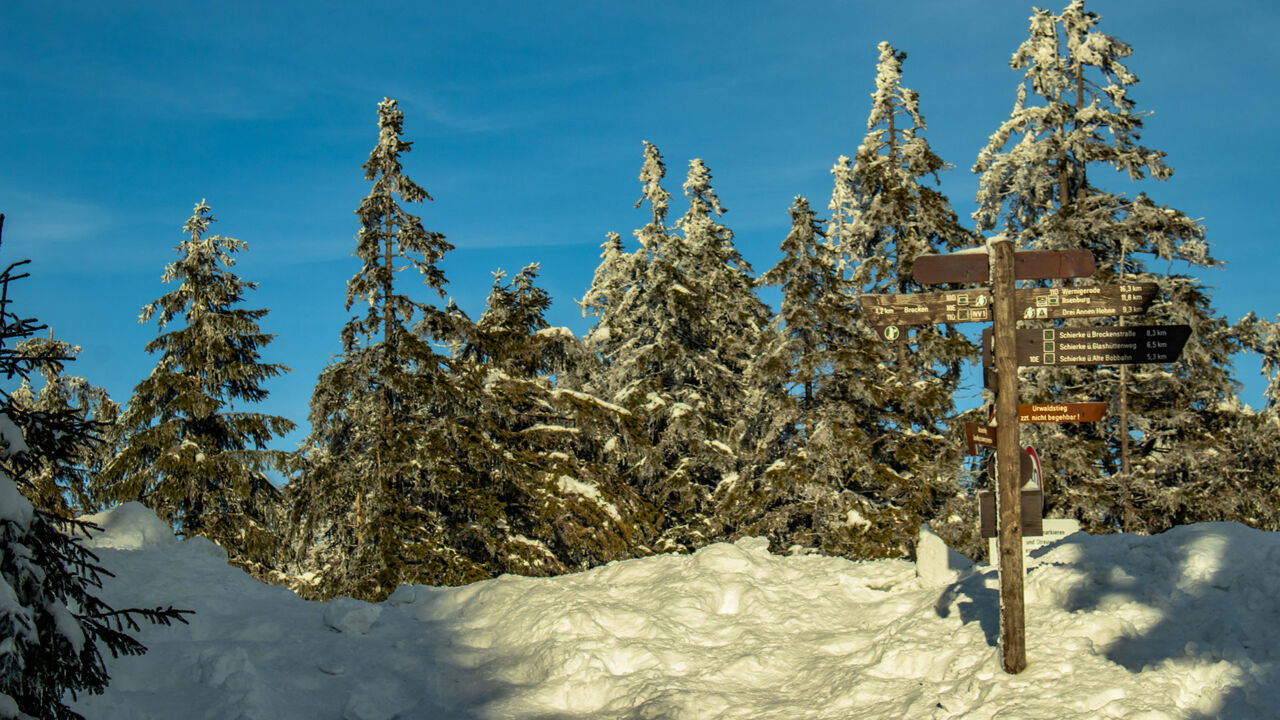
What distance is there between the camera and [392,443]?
20.5m

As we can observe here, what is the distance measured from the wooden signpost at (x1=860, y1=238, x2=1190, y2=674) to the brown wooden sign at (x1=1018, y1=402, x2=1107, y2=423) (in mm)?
10

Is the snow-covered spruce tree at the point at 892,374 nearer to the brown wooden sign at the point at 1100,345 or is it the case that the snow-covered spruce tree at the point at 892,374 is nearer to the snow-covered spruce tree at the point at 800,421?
the snow-covered spruce tree at the point at 800,421

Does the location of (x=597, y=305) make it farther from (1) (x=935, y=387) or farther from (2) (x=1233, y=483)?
(2) (x=1233, y=483)

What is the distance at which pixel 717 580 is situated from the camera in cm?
1335

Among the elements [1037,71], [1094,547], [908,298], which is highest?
[1037,71]

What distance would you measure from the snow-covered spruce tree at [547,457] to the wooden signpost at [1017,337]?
13450mm

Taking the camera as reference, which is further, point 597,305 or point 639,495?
point 597,305

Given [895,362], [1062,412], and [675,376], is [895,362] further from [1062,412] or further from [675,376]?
[1062,412]

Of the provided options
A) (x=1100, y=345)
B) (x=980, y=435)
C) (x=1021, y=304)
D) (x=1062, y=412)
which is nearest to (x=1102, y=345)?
(x=1100, y=345)

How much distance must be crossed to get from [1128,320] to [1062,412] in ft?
58.6

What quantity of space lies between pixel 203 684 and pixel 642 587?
6.16m

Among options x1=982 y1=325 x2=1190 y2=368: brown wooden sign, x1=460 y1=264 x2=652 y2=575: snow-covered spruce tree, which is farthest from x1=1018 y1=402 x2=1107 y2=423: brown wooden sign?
x1=460 y1=264 x2=652 y2=575: snow-covered spruce tree

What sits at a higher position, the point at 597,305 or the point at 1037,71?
the point at 1037,71

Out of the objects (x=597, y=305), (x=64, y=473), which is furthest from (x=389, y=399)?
(x=597, y=305)
